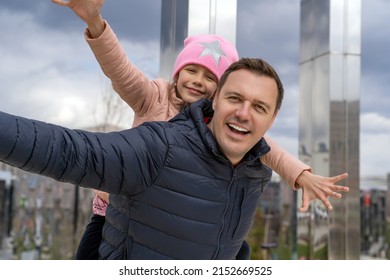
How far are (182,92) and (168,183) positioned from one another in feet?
1.21

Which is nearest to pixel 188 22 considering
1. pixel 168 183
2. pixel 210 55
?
pixel 210 55

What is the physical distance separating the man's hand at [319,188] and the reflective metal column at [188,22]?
1462mm

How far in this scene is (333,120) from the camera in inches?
126

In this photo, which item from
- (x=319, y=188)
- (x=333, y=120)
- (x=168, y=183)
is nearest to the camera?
(x=168, y=183)

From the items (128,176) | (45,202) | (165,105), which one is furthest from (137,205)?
(45,202)

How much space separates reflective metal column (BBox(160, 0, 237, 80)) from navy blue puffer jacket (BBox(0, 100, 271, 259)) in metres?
1.52

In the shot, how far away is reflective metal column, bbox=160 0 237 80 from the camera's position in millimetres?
2637

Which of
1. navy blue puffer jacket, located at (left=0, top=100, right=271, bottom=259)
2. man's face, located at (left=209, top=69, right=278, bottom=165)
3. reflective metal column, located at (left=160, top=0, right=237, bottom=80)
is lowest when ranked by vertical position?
navy blue puffer jacket, located at (left=0, top=100, right=271, bottom=259)

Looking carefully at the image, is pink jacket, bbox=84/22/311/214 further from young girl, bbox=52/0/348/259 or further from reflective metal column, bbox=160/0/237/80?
reflective metal column, bbox=160/0/237/80

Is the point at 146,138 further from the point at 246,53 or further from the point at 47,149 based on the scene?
the point at 246,53

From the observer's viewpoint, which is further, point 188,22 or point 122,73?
point 188,22

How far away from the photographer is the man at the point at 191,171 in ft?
3.29

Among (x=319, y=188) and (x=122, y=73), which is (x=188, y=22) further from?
(x=319, y=188)

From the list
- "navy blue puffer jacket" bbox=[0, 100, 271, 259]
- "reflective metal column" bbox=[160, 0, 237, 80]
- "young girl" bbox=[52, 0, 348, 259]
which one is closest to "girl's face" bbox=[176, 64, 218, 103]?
"young girl" bbox=[52, 0, 348, 259]
